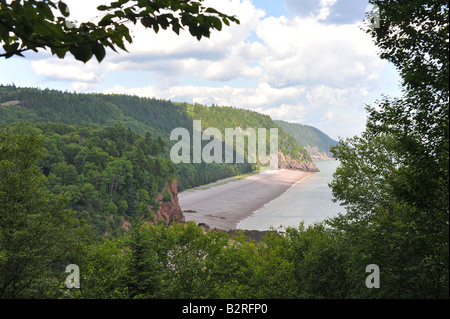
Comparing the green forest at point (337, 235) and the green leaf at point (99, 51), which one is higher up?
the green leaf at point (99, 51)

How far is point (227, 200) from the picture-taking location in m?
119

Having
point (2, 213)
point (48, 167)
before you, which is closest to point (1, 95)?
point (48, 167)

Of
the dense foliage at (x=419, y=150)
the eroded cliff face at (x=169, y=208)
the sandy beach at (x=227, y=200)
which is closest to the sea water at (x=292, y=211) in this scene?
the sandy beach at (x=227, y=200)

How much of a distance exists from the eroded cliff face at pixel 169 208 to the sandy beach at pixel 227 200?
149 inches

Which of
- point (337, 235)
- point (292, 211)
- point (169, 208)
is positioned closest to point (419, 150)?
point (337, 235)

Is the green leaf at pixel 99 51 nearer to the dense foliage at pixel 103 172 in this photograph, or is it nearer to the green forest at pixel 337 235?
the green forest at pixel 337 235

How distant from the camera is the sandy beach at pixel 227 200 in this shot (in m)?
90.3

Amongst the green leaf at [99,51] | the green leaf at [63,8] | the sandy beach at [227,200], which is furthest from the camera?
the sandy beach at [227,200]

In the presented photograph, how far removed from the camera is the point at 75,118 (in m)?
198

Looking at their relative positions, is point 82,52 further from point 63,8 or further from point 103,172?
point 103,172

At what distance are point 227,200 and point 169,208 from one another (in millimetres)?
36448

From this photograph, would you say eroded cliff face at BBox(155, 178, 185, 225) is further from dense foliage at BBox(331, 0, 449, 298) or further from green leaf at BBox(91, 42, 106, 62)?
green leaf at BBox(91, 42, 106, 62)
